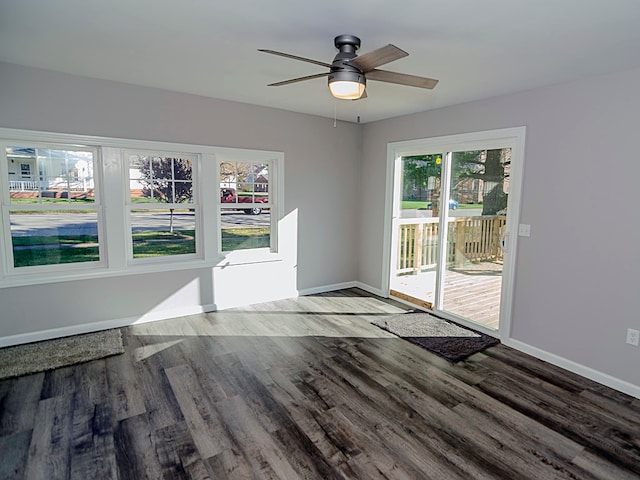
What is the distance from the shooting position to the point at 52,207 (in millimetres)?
3668

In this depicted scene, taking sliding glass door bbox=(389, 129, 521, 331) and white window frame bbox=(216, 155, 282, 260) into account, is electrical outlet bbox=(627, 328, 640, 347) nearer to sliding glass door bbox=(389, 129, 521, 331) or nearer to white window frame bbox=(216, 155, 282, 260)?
sliding glass door bbox=(389, 129, 521, 331)

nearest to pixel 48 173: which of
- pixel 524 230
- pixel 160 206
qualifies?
pixel 160 206

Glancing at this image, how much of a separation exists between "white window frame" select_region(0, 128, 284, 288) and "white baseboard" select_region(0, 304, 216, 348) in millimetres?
504

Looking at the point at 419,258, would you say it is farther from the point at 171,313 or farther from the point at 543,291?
the point at 171,313

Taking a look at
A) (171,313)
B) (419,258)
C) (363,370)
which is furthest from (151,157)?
(419,258)

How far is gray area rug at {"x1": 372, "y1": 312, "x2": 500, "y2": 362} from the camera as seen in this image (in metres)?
3.64

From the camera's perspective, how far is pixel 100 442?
230 centimetres

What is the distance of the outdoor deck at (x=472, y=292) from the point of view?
410 cm

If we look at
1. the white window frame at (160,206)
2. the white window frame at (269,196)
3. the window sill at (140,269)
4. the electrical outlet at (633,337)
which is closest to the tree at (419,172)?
the white window frame at (269,196)

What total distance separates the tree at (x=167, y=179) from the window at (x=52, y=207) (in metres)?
0.50

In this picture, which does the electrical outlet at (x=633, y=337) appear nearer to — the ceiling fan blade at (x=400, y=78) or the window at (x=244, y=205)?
the ceiling fan blade at (x=400, y=78)

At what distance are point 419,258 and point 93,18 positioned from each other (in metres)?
4.30

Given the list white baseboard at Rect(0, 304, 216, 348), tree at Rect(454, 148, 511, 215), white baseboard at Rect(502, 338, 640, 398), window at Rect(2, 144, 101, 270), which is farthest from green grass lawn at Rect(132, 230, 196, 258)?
white baseboard at Rect(502, 338, 640, 398)

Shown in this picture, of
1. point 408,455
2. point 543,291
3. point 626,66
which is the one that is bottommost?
point 408,455
